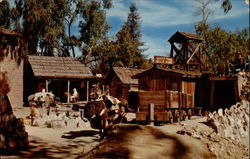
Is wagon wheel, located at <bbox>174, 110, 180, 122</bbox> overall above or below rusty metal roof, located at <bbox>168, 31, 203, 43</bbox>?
below

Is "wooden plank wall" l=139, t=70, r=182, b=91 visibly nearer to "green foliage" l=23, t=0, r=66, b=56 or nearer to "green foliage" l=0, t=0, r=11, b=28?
"green foliage" l=23, t=0, r=66, b=56

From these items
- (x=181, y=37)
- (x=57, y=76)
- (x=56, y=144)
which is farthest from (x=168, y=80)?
(x=56, y=144)

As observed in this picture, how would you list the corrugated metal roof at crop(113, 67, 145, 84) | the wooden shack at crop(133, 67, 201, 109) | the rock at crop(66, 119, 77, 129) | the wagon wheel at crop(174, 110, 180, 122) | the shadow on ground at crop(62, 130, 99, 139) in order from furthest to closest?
the corrugated metal roof at crop(113, 67, 145, 84) → the wooden shack at crop(133, 67, 201, 109) → the wagon wheel at crop(174, 110, 180, 122) → the rock at crop(66, 119, 77, 129) → the shadow on ground at crop(62, 130, 99, 139)

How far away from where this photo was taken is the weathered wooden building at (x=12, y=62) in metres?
17.6

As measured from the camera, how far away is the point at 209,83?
2084 centimetres

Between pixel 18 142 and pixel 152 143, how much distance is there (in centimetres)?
354

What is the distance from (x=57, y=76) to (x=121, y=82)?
19.8 ft

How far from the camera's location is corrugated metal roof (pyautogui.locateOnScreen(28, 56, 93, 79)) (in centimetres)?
2338

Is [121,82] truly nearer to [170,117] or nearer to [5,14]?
[5,14]

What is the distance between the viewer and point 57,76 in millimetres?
23125

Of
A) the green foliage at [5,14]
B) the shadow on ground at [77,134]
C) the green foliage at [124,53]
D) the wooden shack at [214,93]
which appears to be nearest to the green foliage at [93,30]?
the green foliage at [124,53]

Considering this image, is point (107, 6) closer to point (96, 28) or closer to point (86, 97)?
point (96, 28)

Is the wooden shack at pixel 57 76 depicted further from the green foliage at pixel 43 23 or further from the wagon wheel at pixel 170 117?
the wagon wheel at pixel 170 117

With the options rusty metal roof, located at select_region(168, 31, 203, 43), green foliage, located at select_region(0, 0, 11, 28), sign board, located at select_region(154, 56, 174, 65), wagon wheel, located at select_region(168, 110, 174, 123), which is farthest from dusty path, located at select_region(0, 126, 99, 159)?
green foliage, located at select_region(0, 0, 11, 28)
